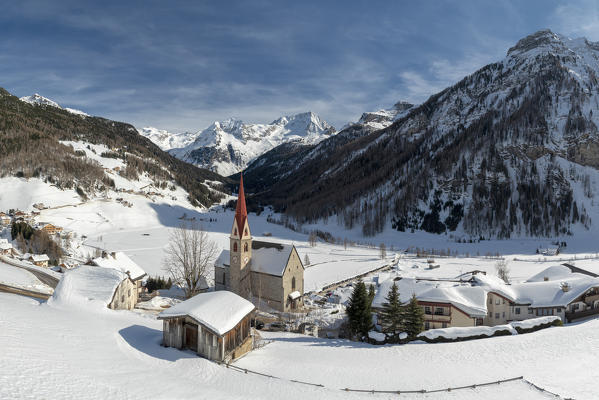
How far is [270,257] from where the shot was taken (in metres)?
51.4

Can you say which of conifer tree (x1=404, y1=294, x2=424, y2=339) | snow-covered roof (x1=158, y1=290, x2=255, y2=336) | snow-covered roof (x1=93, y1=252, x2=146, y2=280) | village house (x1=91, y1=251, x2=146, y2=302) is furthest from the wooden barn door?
snow-covered roof (x1=93, y1=252, x2=146, y2=280)

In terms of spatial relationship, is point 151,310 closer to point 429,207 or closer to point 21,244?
point 21,244

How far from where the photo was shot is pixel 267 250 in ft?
171

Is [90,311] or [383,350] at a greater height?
[90,311]

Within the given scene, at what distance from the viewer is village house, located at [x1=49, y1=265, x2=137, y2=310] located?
30844 mm

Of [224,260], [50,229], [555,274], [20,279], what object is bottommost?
[555,274]

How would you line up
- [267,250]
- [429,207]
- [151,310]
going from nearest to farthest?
[151,310], [267,250], [429,207]

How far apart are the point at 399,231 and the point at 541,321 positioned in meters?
122

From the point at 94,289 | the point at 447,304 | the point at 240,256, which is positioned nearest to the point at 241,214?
the point at 240,256

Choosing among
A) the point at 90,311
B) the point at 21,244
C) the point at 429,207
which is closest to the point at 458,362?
the point at 90,311

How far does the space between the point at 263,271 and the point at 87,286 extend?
22.9 meters

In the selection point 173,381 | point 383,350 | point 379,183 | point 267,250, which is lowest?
point 383,350

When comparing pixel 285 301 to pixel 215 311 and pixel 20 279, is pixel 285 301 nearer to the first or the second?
pixel 215 311

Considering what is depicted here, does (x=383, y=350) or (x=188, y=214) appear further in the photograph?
(x=188, y=214)
